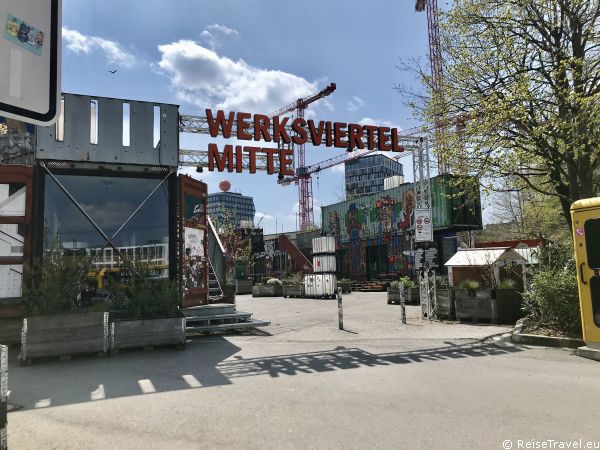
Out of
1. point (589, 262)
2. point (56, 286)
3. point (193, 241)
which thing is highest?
point (193, 241)

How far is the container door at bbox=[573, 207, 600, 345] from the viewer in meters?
8.36

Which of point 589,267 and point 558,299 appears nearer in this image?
point 589,267

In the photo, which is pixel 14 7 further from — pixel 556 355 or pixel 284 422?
pixel 556 355

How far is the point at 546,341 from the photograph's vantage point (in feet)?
31.2

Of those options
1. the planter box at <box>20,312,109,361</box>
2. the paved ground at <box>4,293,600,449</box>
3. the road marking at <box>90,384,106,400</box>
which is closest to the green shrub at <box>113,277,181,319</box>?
the planter box at <box>20,312,109,361</box>

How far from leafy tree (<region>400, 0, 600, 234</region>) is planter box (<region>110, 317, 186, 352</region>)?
343 inches

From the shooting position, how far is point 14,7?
186 cm

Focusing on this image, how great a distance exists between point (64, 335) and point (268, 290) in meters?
21.6

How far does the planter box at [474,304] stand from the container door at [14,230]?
37.4 feet

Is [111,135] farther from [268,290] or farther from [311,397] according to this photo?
[268,290]

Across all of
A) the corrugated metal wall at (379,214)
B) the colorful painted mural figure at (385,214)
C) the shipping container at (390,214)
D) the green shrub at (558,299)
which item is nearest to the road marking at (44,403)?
the green shrub at (558,299)

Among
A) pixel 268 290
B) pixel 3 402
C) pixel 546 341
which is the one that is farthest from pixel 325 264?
pixel 3 402

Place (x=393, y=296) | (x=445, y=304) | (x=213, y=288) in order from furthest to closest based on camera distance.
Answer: (x=393, y=296) < (x=213, y=288) < (x=445, y=304)

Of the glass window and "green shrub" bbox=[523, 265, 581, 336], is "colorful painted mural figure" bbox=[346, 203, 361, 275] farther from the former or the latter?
"green shrub" bbox=[523, 265, 581, 336]
